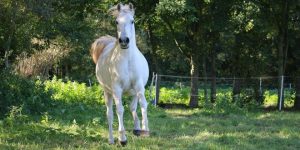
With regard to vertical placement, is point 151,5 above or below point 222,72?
above

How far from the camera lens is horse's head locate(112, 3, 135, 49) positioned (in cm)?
592

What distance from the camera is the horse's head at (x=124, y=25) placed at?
233 inches

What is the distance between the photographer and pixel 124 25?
598cm

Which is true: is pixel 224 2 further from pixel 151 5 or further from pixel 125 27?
pixel 125 27

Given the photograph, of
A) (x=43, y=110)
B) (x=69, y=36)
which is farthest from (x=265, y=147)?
(x=69, y=36)

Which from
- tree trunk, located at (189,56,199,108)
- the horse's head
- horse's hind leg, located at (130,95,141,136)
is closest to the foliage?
tree trunk, located at (189,56,199,108)

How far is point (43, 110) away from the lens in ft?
38.4

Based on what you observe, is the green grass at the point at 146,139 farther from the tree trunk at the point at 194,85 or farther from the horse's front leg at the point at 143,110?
the tree trunk at the point at 194,85

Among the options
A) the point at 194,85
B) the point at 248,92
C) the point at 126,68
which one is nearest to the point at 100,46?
the point at 126,68

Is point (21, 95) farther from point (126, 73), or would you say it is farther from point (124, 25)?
point (124, 25)

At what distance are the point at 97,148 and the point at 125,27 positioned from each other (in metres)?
2.00

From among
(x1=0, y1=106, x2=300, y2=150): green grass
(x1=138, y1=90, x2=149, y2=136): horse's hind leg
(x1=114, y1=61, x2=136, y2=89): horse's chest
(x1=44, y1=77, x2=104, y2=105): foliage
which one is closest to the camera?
(x1=138, y1=90, x2=149, y2=136): horse's hind leg

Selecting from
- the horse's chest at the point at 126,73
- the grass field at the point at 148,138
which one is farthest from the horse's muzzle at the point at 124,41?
the grass field at the point at 148,138

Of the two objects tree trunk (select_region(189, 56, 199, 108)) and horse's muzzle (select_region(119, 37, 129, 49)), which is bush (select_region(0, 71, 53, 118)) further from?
tree trunk (select_region(189, 56, 199, 108))
